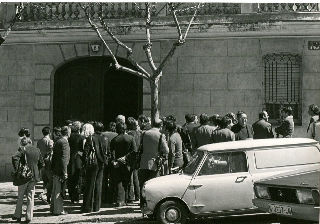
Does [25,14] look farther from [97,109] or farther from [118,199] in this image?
[118,199]

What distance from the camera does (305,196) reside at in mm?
7668

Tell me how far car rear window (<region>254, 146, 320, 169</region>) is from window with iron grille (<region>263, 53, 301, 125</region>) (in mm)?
7472

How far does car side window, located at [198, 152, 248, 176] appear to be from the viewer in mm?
10430

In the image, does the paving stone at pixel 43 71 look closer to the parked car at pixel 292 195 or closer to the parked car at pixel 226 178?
the parked car at pixel 226 178

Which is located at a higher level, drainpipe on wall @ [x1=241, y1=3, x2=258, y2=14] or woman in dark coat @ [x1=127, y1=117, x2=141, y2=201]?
drainpipe on wall @ [x1=241, y1=3, x2=258, y2=14]

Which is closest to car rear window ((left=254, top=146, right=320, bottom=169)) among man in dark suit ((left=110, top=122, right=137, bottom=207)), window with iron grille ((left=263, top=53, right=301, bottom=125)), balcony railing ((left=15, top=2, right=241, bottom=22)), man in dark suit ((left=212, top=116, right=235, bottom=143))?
man in dark suit ((left=212, top=116, right=235, bottom=143))

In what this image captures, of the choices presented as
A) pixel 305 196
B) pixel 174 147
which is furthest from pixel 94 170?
pixel 305 196

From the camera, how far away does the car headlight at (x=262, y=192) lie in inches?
331

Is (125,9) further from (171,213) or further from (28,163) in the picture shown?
(171,213)

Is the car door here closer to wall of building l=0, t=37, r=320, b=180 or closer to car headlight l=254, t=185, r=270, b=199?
car headlight l=254, t=185, r=270, b=199

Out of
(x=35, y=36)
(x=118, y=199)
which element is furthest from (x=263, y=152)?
(x=35, y=36)

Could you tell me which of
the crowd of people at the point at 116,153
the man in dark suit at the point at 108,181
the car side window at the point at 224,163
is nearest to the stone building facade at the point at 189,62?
the crowd of people at the point at 116,153

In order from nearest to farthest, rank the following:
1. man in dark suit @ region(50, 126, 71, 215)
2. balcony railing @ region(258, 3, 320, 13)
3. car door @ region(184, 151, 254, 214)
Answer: car door @ region(184, 151, 254, 214), man in dark suit @ region(50, 126, 71, 215), balcony railing @ region(258, 3, 320, 13)

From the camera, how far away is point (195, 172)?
34.5 ft
